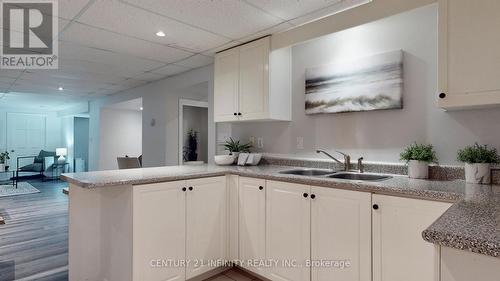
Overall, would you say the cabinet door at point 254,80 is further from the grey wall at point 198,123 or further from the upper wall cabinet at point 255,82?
the grey wall at point 198,123

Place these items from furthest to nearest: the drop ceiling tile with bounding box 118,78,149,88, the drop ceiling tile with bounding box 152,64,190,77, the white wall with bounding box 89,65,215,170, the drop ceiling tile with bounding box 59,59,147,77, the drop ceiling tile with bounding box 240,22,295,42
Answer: the drop ceiling tile with bounding box 118,78,149,88 → the white wall with bounding box 89,65,215,170 → the drop ceiling tile with bounding box 152,64,190,77 → the drop ceiling tile with bounding box 59,59,147,77 → the drop ceiling tile with bounding box 240,22,295,42

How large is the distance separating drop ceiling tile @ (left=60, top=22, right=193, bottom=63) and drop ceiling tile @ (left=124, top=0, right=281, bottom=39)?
0.73 m

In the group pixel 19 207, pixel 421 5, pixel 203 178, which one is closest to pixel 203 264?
pixel 203 178

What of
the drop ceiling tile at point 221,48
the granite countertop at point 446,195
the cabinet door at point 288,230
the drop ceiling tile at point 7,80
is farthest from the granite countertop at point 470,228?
the drop ceiling tile at point 7,80

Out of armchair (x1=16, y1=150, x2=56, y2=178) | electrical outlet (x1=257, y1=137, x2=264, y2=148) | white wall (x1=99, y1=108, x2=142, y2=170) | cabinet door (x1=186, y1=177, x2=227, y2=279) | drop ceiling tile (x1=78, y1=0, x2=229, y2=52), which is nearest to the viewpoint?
drop ceiling tile (x1=78, y1=0, x2=229, y2=52)

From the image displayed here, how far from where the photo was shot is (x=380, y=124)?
223 centimetres

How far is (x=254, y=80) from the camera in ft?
8.98

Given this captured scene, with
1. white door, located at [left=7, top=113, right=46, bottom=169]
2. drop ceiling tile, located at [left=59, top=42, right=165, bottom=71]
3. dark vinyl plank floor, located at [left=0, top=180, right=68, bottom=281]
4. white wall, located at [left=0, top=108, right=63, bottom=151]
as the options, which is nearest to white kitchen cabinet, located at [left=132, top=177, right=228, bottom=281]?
dark vinyl plank floor, located at [left=0, top=180, right=68, bottom=281]

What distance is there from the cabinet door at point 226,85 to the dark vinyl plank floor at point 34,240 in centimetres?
207

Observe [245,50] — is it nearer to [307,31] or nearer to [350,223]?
[307,31]

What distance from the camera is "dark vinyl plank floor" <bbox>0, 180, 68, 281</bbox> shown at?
2484 mm

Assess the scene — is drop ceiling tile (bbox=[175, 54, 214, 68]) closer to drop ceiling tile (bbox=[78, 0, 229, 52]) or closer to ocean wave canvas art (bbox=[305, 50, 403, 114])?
drop ceiling tile (bbox=[78, 0, 229, 52])

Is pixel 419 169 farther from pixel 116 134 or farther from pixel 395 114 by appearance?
pixel 116 134

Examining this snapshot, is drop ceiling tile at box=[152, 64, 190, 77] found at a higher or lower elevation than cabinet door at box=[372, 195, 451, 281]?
higher
